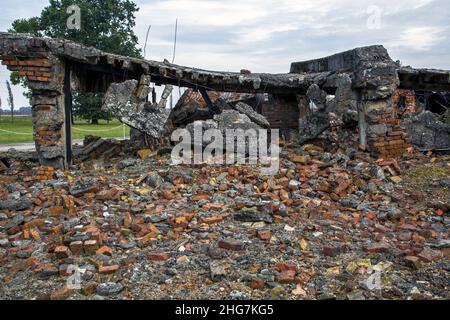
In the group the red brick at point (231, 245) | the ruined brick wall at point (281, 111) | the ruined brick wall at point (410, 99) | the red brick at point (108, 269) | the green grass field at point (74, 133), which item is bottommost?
the red brick at point (108, 269)

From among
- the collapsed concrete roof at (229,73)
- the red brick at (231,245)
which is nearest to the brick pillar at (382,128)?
the collapsed concrete roof at (229,73)

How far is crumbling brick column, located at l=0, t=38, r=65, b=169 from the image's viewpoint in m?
7.25

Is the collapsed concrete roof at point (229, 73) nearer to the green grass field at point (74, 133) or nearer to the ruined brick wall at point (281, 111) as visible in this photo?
the ruined brick wall at point (281, 111)

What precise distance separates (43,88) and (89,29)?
22589 millimetres

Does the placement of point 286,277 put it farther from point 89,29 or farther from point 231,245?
point 89,29

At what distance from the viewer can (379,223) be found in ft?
18.4

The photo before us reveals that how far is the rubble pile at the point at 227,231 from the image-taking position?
385 centimetres

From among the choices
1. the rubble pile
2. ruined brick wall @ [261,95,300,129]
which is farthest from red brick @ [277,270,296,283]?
ruined brick wall @ [261,95,300,129]

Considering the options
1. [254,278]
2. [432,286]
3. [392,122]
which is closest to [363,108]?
[392,122]

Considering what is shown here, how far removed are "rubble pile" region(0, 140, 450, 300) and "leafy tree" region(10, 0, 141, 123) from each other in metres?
21.2

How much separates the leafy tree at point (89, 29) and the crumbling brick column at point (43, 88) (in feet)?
66.3

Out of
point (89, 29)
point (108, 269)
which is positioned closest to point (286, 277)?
point (108, 269)
